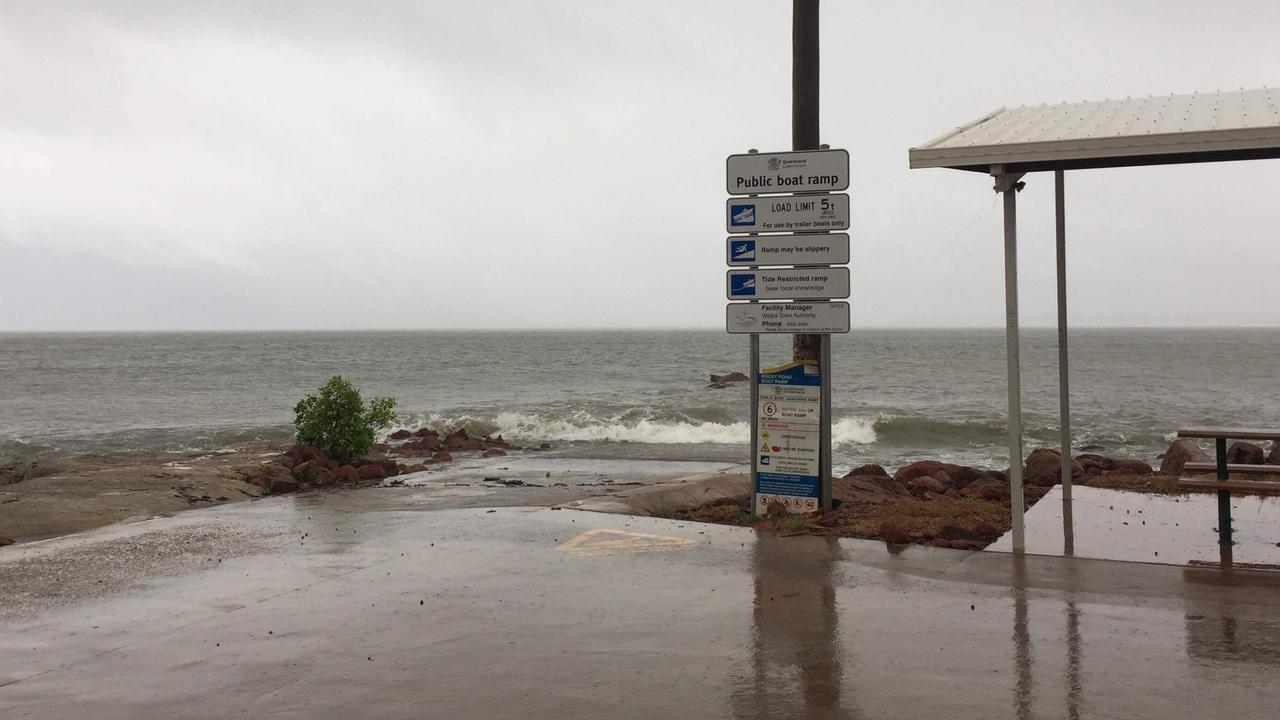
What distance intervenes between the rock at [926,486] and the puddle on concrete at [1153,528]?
1.63 meters

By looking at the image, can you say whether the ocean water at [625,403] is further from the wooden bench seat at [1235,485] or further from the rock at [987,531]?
the wooden bench seat at [1235,485]

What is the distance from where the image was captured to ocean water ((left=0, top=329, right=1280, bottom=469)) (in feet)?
94.2

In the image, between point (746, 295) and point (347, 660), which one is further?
Result: point (746, 295)

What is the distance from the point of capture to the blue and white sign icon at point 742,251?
977cm

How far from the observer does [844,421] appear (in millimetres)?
31125

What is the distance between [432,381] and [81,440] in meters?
29.8

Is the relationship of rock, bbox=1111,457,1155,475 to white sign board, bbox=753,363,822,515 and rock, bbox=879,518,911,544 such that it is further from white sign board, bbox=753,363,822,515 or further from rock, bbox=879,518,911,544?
rock, bbox=879,518,911,544

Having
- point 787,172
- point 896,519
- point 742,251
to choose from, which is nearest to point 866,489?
point 896,519

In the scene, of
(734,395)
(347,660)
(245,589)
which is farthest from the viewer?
(734,395)

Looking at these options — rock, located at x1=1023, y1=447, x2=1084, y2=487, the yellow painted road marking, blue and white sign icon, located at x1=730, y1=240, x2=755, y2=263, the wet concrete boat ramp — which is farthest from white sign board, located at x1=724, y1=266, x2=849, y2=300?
Answer: rock, located at x1=1023, y1=447, x2=1084, y2=487

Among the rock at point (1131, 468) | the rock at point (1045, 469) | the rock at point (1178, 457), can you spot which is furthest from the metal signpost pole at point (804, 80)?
the rock at point (1178, 457)

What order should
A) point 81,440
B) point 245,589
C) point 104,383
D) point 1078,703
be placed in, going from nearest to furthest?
1. point 1078,703
2. point 245,589
3. point 81,440
4. point 104,383

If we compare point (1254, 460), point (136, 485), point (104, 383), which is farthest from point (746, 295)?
point (104, 383)

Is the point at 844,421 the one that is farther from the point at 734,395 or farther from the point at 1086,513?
the point at 1086,513
